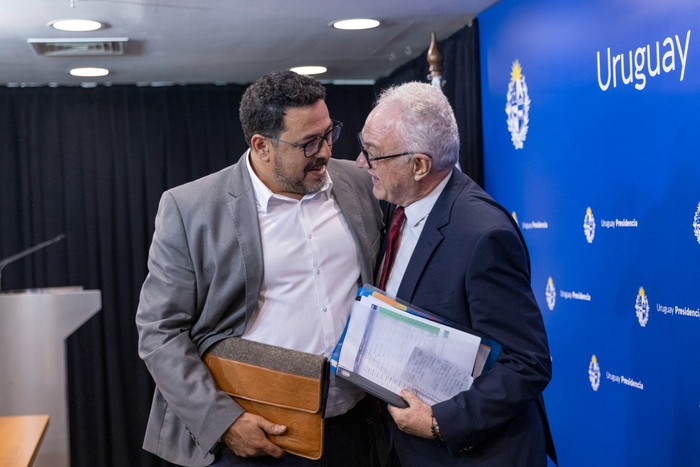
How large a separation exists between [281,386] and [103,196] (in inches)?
184

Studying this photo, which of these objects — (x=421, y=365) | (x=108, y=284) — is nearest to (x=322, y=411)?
(x=421, y=365)

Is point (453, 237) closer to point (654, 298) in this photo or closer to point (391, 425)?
point (391, 425)

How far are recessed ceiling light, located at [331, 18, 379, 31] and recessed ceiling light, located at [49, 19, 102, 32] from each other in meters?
1.18

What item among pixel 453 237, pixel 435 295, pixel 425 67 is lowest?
pixel 435 295

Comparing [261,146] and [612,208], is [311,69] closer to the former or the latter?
[612,208]

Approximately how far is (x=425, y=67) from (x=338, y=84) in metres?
1.46

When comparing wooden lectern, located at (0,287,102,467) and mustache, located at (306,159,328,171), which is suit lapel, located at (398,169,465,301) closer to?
mustache, located at (306,159,328,171)

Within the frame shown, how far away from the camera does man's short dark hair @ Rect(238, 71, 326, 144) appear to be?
6.98 feet

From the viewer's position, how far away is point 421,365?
6.08 ft

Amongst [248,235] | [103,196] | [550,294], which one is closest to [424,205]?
[248,235]

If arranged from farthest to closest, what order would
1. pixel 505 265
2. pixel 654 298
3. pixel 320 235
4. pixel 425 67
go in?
pixel 425 67
pixel 654 298
pixel 320 235
pixel 505 265

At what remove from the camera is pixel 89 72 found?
561 cm

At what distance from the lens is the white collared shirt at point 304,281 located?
6.99ft

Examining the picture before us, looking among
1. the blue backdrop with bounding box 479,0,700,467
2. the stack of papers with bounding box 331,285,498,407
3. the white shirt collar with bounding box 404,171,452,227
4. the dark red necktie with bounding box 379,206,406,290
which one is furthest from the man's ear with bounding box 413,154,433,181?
the blue backdrop with bounding box 479,0,700,467
